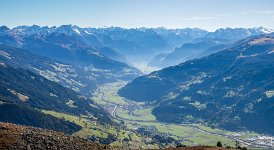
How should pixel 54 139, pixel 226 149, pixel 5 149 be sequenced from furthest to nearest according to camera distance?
pixel 226 149 < pixel 54 139 < pixel 5 149

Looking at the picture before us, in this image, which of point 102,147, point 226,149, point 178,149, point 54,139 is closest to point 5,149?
point 54,139

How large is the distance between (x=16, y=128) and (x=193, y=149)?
53.8 metres

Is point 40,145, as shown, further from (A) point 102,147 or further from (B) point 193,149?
(B) point 193,149

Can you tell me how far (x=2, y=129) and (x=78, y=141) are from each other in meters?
22.8

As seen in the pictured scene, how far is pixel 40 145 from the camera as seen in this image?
116m

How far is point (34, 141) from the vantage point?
384 ft

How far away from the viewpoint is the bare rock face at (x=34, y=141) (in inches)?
4535

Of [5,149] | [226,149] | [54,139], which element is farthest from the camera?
[226,149]

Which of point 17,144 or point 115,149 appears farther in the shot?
point 115,149

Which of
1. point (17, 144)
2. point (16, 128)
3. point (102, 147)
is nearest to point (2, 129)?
point (16, 128)

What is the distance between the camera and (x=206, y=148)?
128 metres

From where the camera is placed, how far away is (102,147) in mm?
131625

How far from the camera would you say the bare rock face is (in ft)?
378

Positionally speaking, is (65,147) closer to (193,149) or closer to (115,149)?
(115,149)
